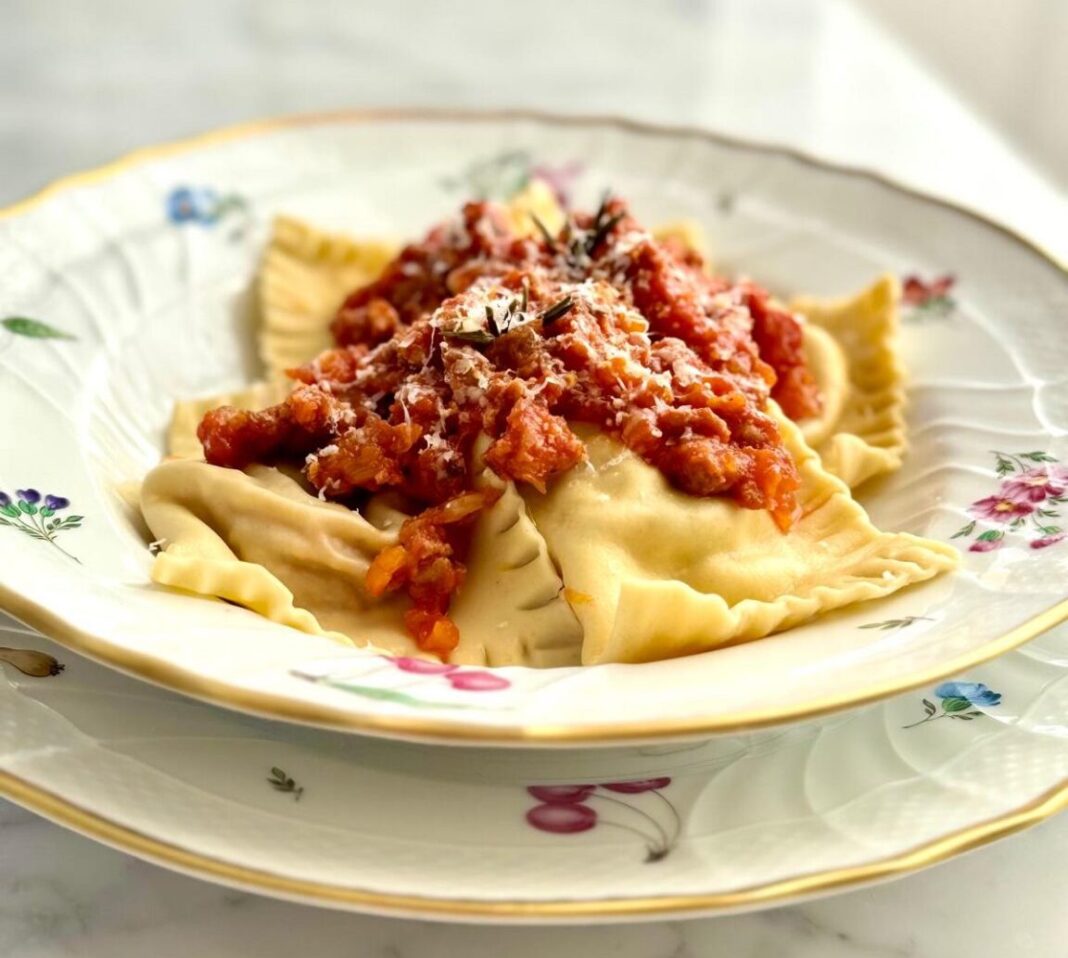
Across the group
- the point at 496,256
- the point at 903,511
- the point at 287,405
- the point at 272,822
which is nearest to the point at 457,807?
the point at 272,822

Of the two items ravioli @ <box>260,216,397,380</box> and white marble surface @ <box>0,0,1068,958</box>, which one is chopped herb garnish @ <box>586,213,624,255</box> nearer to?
ravioli @ <box>260,216,397,380</box>

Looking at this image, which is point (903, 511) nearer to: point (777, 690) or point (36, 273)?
point (777, 690)

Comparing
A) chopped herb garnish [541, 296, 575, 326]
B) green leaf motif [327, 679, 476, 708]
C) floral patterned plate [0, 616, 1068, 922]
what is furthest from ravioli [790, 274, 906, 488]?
green leaf motif [327, 679, 476, 708]

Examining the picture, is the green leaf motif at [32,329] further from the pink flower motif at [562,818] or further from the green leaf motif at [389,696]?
the pink flower motif at [562,818]

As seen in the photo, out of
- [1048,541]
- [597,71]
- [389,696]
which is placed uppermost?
[597,71]

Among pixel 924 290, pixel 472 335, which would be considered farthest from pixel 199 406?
pixel 924 290

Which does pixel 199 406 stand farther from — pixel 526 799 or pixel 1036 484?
pixel 1036 484
